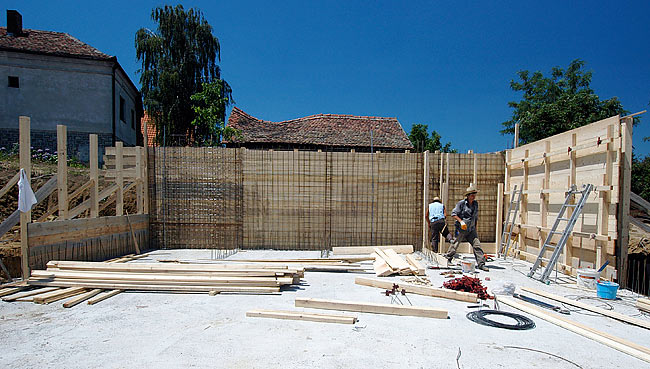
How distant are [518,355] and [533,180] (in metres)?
6.01

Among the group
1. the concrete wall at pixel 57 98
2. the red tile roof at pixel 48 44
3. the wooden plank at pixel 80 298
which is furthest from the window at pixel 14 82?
the wooden plank at pixel 80 298

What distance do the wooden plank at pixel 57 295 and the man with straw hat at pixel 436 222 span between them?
661 centimetres

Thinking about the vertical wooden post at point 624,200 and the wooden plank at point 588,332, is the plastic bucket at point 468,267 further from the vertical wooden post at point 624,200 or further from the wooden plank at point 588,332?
the vertical wooden post at point 624,200

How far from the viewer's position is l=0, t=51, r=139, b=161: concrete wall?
637 inches

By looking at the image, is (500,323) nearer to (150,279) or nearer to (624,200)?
(624,200)

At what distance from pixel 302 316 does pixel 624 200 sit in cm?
537

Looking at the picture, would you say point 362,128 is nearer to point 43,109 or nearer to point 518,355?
point 43,109

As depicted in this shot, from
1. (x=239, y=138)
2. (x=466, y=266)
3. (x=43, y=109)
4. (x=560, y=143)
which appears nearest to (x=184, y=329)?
(x=466, y=266)

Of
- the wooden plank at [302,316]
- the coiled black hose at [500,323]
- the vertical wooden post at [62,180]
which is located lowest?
the coiled black hose at [500,323]

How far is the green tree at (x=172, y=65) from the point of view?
68.0 feet

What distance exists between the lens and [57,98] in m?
16.7

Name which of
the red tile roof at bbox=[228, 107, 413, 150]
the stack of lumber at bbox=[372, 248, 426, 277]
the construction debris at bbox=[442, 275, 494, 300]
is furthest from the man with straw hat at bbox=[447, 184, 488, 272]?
the red tile roof at bbox=[228, 107, 413, 150]

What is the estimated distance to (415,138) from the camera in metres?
30.5

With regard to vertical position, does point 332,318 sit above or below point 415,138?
below
